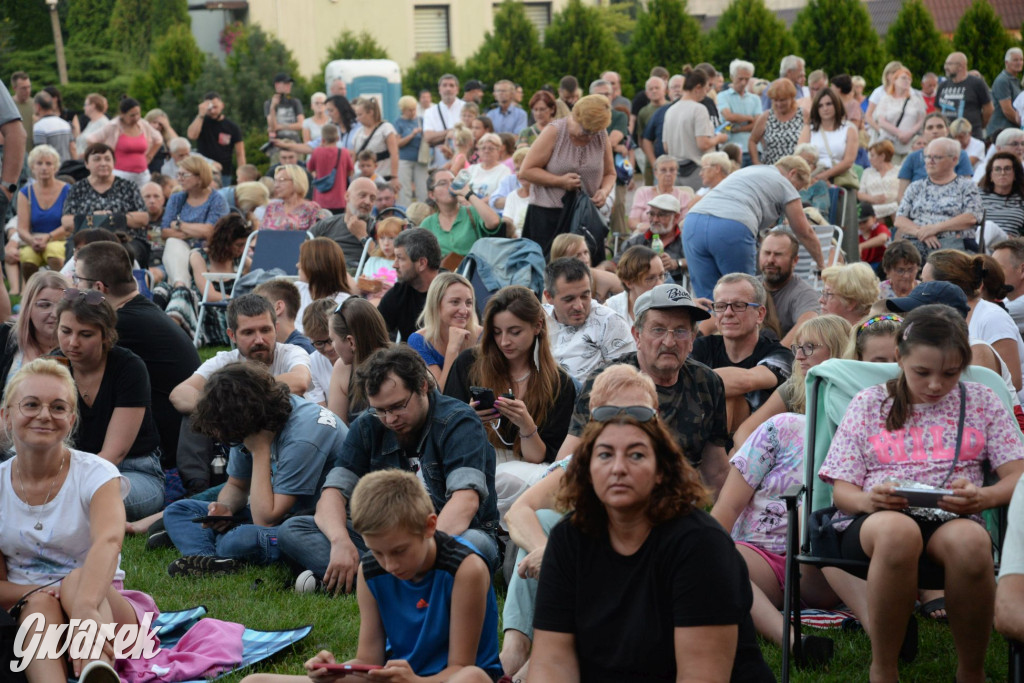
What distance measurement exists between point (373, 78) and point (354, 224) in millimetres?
19734

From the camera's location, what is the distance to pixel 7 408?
4465mm

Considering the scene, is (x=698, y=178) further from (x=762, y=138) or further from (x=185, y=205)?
(x=185, y=205)

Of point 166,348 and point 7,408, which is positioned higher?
point 7,408

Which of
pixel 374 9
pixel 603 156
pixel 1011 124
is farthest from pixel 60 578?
pixel 374 9

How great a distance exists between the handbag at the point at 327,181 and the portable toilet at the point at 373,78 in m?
15.1

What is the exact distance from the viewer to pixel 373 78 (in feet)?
97.4

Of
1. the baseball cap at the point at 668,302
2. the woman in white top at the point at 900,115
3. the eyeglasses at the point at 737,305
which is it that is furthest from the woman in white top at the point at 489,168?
the baseball cap at the point at 668,302

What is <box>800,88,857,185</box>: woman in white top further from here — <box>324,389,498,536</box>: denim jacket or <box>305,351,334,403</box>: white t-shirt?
<box>324,389,498,536</box>: denim jacket

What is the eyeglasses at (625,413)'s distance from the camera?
323 centimetres

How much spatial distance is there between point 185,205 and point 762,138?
6295mm

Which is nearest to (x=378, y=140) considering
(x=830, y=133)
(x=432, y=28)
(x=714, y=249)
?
(x=830, y=133)

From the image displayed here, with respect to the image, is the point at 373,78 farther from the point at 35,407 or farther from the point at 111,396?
the point at 35,407

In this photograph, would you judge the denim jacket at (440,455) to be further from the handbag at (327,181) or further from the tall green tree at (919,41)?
the tall green tree at (919,41)

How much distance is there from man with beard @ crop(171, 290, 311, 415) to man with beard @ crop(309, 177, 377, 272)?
4.04 m
